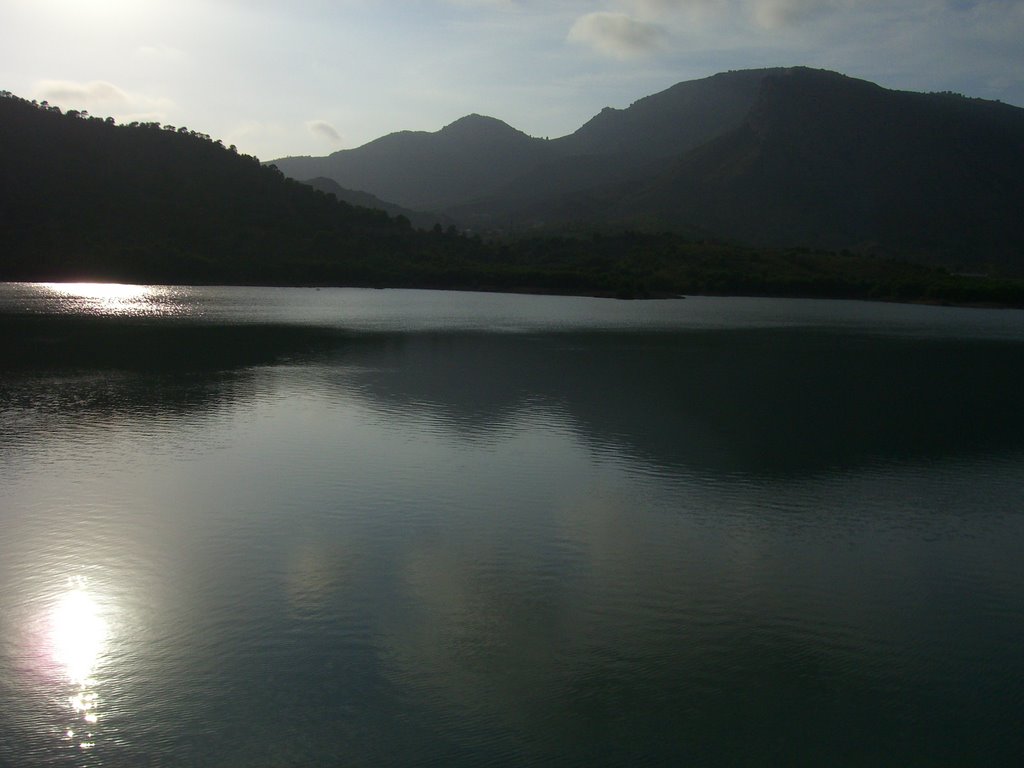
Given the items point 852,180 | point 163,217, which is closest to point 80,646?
point 163,217

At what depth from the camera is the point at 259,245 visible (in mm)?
88062

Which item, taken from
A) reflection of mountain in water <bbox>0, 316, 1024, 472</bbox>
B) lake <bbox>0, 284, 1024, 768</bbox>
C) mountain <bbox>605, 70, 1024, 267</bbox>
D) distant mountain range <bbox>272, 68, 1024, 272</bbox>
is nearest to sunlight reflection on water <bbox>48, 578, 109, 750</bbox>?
lake <bbox>0, 284, 1024, 768</bbox>

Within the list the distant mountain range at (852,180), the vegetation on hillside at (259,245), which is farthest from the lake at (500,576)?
the distant mountain range at (852,180)

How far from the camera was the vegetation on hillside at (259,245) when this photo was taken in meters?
76.1

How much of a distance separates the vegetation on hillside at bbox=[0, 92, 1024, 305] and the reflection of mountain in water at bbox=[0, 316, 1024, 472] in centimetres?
4016

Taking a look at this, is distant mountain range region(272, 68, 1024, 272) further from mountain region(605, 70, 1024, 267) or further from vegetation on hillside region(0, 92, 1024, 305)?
vegetation on hillside region(0, 92, 1024, 305)

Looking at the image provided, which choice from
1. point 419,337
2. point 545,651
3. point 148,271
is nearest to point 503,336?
point 419,337

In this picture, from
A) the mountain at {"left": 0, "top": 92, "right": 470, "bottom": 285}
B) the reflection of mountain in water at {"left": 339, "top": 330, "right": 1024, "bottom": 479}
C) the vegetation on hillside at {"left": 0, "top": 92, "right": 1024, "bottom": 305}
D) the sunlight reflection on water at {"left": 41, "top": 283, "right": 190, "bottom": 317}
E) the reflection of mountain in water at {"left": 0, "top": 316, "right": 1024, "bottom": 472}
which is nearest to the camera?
the reflection of mountain in water at {"left": 339, "top": 330, "right": 1024, "bottom": 479}

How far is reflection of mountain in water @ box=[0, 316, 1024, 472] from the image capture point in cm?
1759

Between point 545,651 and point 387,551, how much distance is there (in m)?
2.94

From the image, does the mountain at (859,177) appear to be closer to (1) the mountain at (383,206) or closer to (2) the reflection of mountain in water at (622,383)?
(1) the mountain at (383,206)

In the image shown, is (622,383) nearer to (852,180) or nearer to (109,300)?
(109,300)

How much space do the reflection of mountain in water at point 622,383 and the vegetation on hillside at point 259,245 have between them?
1581 inches

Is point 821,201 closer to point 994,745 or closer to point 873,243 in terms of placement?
point 873,243
